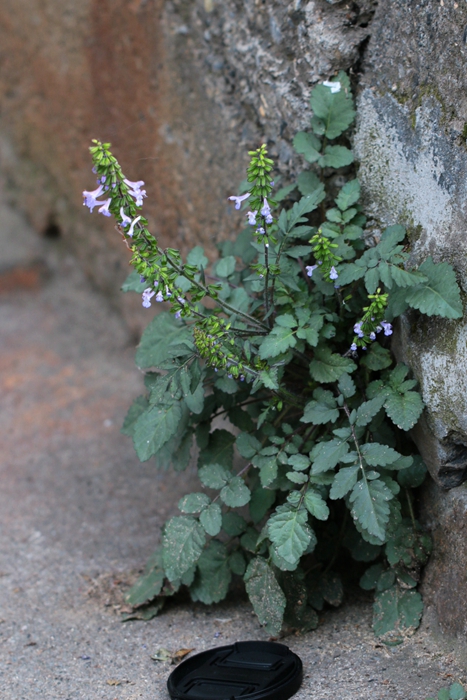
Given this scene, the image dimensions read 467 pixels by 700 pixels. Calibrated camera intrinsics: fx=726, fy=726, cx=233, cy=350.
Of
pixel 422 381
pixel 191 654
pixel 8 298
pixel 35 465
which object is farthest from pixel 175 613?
pixel 8 298

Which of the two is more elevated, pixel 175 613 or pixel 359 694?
pixel 175 613

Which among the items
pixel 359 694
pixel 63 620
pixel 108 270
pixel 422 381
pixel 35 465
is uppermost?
pixel 108 270

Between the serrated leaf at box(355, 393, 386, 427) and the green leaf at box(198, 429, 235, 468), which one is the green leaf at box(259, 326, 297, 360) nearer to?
the serrated leaf at box(355, 393, 386, 427)

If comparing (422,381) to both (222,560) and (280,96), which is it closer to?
(222,560)

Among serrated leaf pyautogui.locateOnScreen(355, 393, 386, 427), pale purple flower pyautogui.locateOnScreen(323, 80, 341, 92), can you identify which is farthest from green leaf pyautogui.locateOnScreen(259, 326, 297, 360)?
pale purple flower pyautogui.locateOnScreen(323, 80, 341, 92)

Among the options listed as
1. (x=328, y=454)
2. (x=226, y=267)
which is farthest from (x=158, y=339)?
(x=328, y=454)

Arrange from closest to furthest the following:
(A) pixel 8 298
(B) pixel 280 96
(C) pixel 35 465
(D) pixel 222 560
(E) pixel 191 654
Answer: (E) pixel 191 654
(D) pixel 222 560
(B) pixel 280 96
(C) pixel 35 465
(A) pixel 8 298
